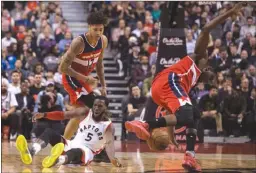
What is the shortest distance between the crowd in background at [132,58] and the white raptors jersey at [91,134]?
3829mm

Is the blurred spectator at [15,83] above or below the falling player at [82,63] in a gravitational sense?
below

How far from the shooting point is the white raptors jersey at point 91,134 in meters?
8.23

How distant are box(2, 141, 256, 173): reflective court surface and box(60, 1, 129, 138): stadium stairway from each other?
2942 mm

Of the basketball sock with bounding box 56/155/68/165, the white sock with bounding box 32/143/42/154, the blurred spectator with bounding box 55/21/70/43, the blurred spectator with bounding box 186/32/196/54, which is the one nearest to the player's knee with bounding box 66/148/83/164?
the basketball sock with bounding box 56/155/68/165

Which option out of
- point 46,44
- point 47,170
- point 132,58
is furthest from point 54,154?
point 46,44

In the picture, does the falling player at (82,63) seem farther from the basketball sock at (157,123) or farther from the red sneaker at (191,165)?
the red sneaker at (191,165)

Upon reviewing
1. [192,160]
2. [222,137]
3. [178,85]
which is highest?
[178,85]

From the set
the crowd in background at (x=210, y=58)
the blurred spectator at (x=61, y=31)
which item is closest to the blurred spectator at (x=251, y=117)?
the crowd in background at (x=210, y=58)

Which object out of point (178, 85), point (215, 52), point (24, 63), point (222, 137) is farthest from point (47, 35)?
point (178, 85)

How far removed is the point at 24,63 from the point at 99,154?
7217 mm

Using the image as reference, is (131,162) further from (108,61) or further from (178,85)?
(108,61)

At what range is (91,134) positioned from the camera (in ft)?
27.1

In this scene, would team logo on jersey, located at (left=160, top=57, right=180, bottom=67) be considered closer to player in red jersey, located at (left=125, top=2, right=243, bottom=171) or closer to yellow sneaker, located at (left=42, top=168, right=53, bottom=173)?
player in red jersey, located at (left=125, top=2, right=243, bottom=171)

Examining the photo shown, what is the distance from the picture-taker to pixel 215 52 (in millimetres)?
16391
